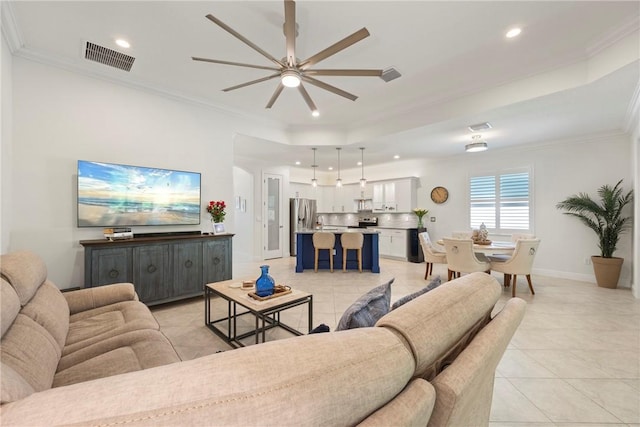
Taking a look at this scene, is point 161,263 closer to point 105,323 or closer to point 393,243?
point 105,323

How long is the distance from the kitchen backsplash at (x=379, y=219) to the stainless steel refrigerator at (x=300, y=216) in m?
0.95

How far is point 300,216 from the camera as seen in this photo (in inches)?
321

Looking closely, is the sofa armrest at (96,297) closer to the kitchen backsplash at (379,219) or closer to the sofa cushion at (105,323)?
the sofa cushion at (105,323)

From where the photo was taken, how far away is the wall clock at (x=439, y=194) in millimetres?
6925

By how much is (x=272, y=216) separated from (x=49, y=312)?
5.90 meters

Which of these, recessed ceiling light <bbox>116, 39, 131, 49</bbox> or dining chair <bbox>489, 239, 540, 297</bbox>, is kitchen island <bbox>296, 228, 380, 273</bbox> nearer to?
dining chair <bbox>489, 239, 540, 297</bbox>

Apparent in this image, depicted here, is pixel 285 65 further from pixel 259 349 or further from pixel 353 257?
pixel 353 257

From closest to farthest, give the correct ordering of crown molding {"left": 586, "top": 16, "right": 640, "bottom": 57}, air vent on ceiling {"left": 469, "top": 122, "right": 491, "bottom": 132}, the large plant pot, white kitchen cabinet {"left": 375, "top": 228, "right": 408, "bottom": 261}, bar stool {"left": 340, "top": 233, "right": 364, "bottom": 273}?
1. crown molding {"left": 586, "top": 16, "right": 640, "bottom": 57}
2. air vent on ceiling {"left": 469, "top": 122, "right": 491, "bottom": 132}
3. the large plant pot
4. bar stool {"left": 340, "top": 233, "right": 364, "bottom": 273}
5. white kitchen cabinet {"left": 375, "top": 228, "right": 408, "bottom": 261}

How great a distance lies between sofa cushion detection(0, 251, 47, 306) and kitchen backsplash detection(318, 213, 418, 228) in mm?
7428

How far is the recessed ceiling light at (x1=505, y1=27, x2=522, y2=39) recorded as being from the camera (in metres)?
2.55

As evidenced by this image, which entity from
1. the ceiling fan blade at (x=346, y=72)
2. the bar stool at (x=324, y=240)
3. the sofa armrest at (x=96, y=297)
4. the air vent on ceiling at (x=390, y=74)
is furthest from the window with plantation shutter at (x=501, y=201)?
the sofa armrest at (x=96, y=297)

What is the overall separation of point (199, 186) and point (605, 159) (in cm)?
718

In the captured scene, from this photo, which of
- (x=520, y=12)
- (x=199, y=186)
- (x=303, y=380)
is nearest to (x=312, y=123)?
(x=199, y=186)

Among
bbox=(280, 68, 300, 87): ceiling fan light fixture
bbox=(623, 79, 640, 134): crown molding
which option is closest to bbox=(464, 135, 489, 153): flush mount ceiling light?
bbox=(623, 79, 640, 134): crown molding
